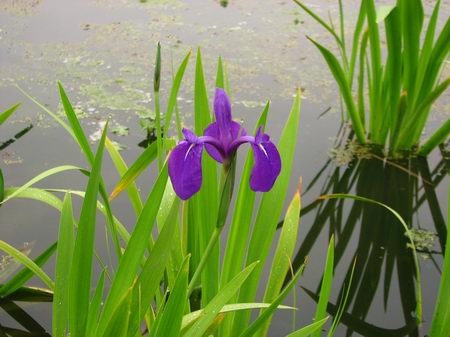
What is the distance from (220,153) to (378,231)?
1391 mm

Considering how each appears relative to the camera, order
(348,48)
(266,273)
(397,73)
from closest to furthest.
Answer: (266,273) < (397,73) < (348,48)

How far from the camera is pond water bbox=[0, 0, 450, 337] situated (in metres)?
1.92

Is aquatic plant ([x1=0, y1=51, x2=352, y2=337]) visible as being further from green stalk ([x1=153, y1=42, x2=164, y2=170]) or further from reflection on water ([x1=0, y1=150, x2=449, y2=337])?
reflection on water ([x1=0, y1=150, x2=449, y2=337])

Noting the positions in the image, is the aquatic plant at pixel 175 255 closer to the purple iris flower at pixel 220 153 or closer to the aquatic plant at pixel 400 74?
the purple iris flower at pixel 220 153

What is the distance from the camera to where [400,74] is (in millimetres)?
2293

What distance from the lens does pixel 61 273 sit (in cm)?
122

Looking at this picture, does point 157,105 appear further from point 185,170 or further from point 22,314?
point 22,314

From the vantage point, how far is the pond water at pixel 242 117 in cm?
192

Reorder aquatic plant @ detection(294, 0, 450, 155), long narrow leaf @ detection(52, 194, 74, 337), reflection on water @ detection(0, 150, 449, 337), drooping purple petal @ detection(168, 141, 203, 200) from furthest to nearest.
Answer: aquatic plant @ detection(294, 0, 450, 155) → reflection on water @ detection(0, 150, 449, 337) → long narrow leaf @ detection(52, 194, 74, 337) → drooping purple petal @ detection(168, 141, 203, 200)

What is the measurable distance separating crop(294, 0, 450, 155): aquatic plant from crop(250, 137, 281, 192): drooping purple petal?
1278 mm

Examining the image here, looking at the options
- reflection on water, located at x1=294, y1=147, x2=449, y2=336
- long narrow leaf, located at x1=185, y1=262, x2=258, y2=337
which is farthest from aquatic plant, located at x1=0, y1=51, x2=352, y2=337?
reflection on water, located at x1=294, y1=147, x2=449, y2=336

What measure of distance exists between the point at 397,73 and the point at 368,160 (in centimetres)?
47

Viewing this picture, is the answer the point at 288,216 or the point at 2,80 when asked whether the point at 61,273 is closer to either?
the point at 288,216

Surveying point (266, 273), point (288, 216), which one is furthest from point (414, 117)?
point (288, 216)
